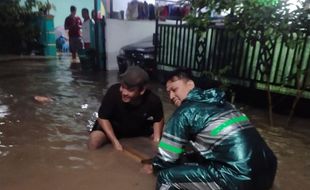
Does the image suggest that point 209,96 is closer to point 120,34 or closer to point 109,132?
point 109,132

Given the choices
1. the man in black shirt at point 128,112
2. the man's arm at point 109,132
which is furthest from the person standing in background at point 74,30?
the man's arm at point 109,132

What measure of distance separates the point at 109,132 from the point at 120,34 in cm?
697

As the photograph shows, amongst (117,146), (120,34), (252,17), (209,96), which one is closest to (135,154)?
(117,146)

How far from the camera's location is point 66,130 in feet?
15.7

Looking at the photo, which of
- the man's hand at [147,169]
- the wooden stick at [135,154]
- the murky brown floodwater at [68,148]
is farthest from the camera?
the wooden stick at [135,154]

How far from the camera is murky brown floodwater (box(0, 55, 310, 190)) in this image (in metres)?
3.28

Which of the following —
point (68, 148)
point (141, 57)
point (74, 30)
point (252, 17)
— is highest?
point (252, 17)

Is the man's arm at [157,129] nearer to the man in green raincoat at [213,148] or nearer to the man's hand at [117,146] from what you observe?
the man's hand at [117,146]

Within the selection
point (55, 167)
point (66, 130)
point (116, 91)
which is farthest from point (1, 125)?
Result: point (116, 91)

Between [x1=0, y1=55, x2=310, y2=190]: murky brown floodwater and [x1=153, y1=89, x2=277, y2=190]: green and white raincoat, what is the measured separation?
75 centimetres

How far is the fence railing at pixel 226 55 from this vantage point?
19.4 ft

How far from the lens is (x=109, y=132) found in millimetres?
3820

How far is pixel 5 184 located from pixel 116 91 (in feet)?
4.83

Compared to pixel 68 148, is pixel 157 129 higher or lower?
higher
